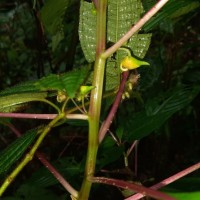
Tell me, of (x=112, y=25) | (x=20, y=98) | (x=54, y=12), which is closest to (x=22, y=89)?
(x=20, y=98)

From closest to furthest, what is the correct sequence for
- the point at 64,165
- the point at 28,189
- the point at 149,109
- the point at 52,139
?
1. the point at 149,109
2. the point at 64,165
3. the point at 28,189
4. the point at 52,139

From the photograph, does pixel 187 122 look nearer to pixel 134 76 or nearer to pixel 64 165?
pixel 64 165

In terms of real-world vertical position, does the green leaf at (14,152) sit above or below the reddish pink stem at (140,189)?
above

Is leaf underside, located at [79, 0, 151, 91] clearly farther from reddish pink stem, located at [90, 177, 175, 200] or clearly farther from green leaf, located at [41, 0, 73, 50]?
green leaf, located at [41, 0, 73, 50]

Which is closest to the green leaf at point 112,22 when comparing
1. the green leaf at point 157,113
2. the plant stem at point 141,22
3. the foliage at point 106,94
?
the foliage at point 106,94

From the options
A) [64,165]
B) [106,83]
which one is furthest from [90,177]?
[64,165]

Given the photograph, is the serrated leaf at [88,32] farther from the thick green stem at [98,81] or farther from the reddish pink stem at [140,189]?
the reddish pink stem at [140,189]
